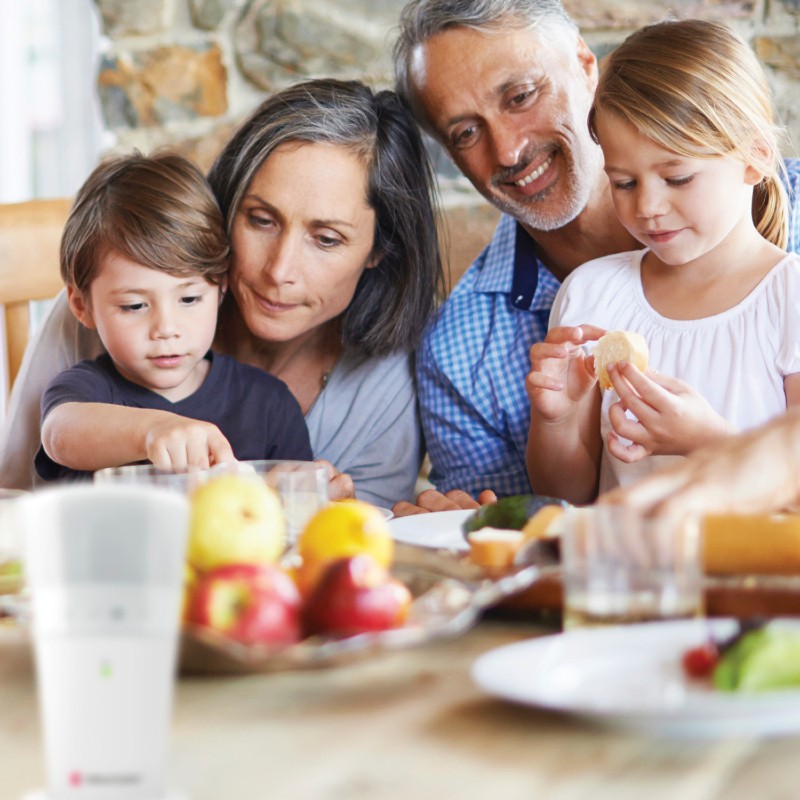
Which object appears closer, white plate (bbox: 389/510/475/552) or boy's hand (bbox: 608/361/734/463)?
white plate (bbox: 389/510/475/552)

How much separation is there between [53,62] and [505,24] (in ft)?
6.08

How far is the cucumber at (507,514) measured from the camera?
3.63 ft

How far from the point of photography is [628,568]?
806mm

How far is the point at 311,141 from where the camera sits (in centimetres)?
205

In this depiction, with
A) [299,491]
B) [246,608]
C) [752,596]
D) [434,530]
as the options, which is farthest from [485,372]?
[246,608]

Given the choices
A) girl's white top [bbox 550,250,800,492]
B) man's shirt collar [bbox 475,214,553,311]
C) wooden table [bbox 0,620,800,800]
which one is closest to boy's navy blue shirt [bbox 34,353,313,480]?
man's shirt collar [bbox 475,214,553,311]

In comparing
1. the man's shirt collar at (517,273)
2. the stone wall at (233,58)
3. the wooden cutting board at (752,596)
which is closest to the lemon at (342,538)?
the wooden cutting board at (752,596)

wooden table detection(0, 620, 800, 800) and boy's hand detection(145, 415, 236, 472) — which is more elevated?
boy's hand detection(145, 415, 236, 472)

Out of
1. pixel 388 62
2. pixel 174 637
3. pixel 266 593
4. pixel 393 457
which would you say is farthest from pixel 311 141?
pixel 174 637

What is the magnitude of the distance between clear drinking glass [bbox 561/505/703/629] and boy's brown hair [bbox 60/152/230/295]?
123cm

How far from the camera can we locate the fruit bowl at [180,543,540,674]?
0.71m

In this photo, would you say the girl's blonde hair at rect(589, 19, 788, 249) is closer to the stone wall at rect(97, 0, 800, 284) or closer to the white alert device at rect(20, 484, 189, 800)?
the stone wall at rect(97, 0, 800, 284)

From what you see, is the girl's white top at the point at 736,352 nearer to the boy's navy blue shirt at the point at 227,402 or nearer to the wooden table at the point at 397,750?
the boy's navy blue shirt at the point at 227,402

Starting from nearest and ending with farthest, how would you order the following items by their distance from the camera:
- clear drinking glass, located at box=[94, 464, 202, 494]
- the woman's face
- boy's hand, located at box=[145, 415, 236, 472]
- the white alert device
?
the white alert device, clear drinking glass, located at box=[94, 464, 202, 494], boy's hand, located at box=[145, 415, 236, 472], the woman's face
